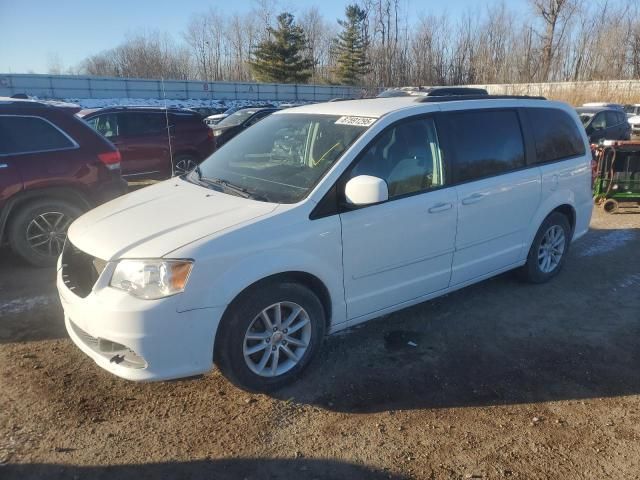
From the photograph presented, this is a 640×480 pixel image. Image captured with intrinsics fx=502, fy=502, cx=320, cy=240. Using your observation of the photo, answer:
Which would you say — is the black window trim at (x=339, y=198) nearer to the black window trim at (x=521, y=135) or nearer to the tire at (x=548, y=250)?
the black window trim at (x=521, y=135)

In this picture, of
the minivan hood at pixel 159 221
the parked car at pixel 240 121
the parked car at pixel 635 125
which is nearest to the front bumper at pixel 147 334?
the minivan hood at pixel 159 221

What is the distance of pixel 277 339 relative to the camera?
3.29 m

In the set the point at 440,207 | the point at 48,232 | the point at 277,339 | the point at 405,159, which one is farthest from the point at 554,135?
the point at 48,232

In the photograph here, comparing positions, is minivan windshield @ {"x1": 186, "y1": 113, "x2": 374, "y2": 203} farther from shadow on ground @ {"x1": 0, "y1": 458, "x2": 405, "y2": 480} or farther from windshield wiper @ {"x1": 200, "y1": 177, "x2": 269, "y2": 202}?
shadow on ground @ {"x1": 0, "y1": 458, "x2": 405, "y2": 480}

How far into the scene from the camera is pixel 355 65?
199 ft

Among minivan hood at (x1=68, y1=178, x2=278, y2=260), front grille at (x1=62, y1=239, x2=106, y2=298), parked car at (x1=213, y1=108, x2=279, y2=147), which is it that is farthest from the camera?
parked car at (x1=213, y1=108, x2=279, y2=147)

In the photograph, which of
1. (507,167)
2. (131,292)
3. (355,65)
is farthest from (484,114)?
(355,65)

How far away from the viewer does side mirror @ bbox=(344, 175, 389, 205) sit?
325cm

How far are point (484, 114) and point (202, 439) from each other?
135 inches

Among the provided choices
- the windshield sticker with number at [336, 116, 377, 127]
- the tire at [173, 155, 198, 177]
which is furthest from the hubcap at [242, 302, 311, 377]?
the tire at [173, 155, 198, 177]

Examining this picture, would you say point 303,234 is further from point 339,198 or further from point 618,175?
point 618,175

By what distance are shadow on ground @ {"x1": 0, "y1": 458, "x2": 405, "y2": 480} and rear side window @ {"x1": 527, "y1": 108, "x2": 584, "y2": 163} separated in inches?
135

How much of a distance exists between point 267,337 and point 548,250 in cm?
337

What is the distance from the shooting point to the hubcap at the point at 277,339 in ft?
10.5
